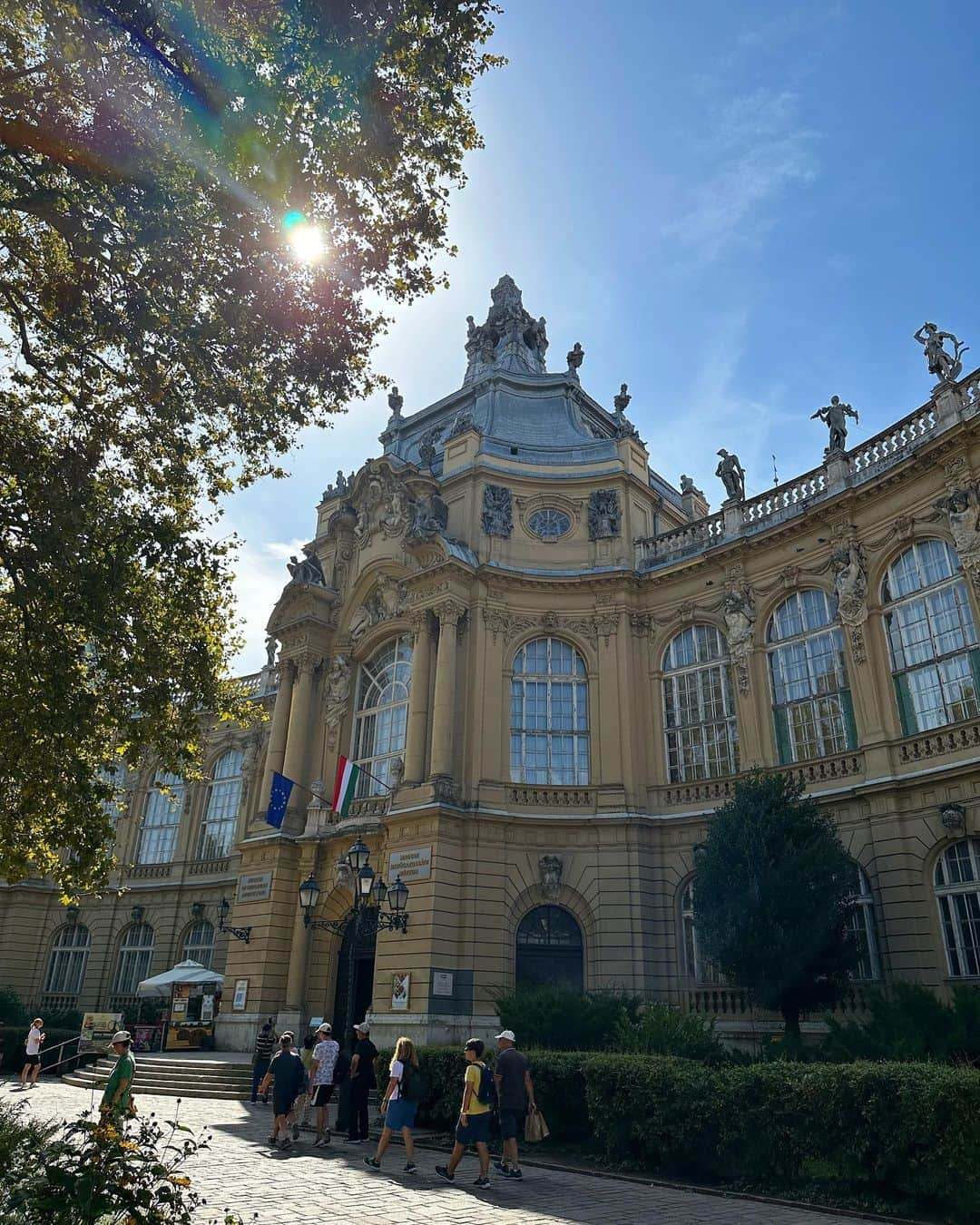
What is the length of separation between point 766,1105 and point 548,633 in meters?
16.8

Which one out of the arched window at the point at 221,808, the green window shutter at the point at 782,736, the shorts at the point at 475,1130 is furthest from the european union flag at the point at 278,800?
the shorts at the point at 475,1130

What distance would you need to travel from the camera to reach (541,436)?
31.8m

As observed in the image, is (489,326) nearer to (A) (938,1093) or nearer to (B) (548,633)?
(B) (548,633)

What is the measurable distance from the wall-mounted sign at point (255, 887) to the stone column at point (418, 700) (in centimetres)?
650

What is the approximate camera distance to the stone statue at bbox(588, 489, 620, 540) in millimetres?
27625

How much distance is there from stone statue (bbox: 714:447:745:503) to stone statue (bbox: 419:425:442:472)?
367 inches

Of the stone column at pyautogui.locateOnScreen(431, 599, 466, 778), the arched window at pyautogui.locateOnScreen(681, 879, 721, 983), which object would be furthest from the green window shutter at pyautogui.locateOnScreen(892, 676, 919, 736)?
the stone column at pyautogui.locateOnScreen(431, 599, 466, 778)

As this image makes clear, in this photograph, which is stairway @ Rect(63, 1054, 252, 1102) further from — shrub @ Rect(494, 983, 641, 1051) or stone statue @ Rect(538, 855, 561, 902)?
stone statue @ Rect(538, 855, 561, 902)

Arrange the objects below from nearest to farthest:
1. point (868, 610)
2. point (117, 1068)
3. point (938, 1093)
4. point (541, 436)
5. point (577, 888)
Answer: point (938, 1093) → point (117, 1068) → point (868, 610) → point (577, 888) → point (541, 436)

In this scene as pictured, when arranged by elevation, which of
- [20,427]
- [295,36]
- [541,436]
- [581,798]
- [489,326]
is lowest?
[581,798]

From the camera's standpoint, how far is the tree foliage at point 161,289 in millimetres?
11000

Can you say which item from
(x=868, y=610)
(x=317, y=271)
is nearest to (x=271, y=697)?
(x=868, y=610)

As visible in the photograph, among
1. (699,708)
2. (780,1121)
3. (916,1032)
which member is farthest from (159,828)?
(780,1121)

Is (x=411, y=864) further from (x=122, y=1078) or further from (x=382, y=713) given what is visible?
(x=122, y=1078)
